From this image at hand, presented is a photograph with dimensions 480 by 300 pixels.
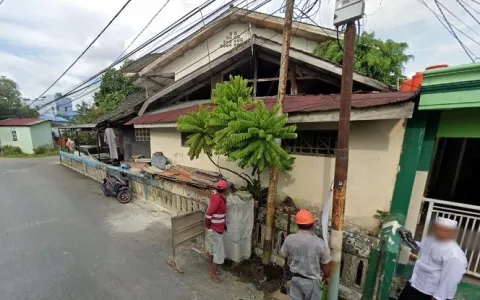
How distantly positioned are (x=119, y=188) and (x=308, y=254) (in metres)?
8.66

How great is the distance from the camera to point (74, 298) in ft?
13.9

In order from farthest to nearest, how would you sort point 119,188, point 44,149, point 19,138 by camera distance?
point 19,138 → point 44,149 → point 119,188

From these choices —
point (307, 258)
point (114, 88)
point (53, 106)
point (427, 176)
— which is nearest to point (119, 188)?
point (307, 258)

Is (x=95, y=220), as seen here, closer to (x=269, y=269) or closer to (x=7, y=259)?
(x=7, y=259)

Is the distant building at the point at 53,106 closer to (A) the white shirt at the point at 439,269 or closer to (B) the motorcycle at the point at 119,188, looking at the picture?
(B) the motorcycle at the point at 119,188

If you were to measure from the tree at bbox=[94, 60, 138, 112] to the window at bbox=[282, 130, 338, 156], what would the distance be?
18.6 meters

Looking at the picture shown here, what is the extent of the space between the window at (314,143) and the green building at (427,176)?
1446mm

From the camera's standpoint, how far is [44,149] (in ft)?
87.0

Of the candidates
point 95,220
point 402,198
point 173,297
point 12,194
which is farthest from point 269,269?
point 12,194

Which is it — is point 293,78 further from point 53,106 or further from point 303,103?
point 53,106

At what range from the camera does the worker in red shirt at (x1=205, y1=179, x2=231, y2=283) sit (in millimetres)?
4797

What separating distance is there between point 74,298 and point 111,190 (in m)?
6.14

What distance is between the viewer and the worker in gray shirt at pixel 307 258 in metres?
3.23

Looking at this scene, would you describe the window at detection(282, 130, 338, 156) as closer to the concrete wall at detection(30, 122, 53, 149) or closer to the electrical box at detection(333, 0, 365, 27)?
the electrical box at detection(333, 0, 365, 27)
